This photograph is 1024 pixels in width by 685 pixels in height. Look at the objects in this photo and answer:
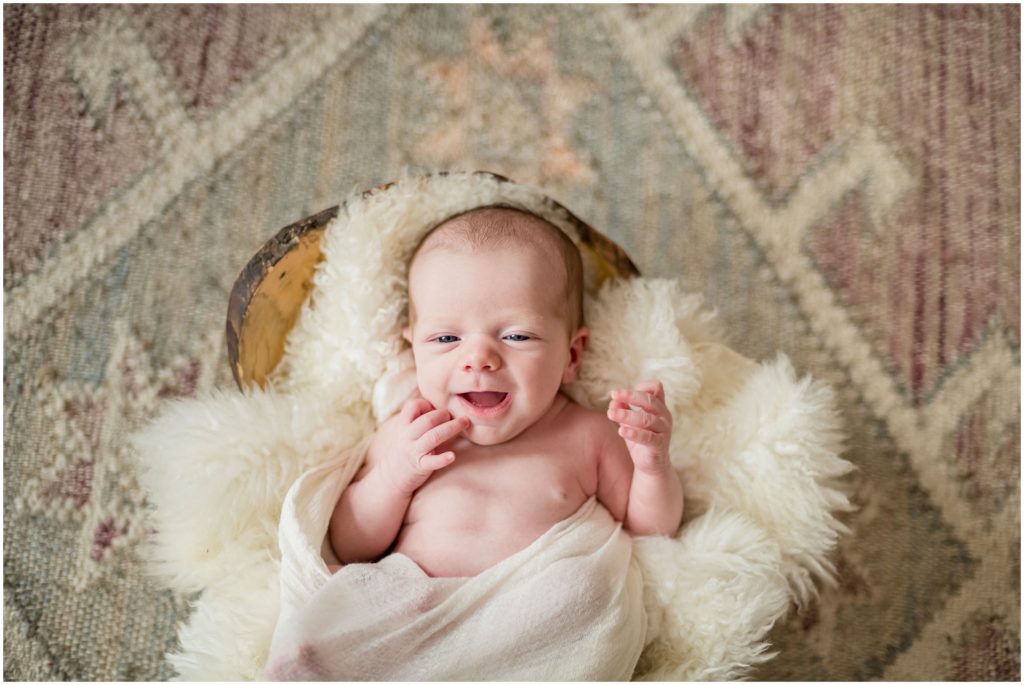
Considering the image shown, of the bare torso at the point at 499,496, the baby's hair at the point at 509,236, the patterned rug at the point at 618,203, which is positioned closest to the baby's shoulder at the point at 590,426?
the bare torso at the point at 499,496

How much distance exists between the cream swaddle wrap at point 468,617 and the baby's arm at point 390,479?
2.4 inches

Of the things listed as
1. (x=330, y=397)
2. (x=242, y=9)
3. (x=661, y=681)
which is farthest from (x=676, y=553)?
(x=242, y=9)

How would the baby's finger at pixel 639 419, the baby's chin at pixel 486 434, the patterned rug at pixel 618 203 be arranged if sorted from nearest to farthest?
1. the baby's finger at pixel 639 419
2. the baby's chin at pixel 486 434
3. the patterned rug at pixel 618 203

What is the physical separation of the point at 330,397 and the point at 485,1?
771 mm

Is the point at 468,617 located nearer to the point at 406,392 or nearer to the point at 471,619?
the point at 471,619

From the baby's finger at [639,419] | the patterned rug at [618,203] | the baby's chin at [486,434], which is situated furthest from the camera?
the patterned rug at [618,203]

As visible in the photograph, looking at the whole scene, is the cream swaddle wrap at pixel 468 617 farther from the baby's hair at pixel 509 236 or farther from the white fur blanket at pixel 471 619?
Result: the baby's hair at pixel 509 236

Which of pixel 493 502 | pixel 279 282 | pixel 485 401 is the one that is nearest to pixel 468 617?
pixel 493 502

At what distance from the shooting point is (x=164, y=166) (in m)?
1.38

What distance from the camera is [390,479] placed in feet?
3.34

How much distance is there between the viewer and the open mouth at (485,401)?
994mm

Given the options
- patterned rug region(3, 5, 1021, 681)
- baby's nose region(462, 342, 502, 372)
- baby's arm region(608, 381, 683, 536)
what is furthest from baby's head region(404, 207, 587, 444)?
patterned rug region(3, 5, 1021, 681)

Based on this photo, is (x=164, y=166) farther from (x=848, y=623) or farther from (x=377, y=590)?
(x=848, y=623)

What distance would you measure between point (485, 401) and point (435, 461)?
10 centimetres
